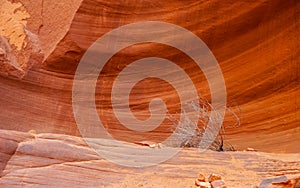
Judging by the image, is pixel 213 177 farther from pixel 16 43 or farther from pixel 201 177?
pixel 16 43

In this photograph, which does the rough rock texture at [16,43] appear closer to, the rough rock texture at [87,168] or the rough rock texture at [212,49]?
the rough rock texture at [212,49]

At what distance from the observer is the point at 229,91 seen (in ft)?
16.0

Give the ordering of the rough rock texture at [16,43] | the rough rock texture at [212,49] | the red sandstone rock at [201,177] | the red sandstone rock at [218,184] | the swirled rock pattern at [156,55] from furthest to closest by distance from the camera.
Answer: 1. the rough rock texture at [212,49]
2. the swirled rock pattern at [156,55]
3. the rough rock texture at [16,43]
4. the red sandstone rock at [201,177]
5. the red sandstone rock at [218,184]

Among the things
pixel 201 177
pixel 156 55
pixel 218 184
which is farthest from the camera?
pixel 156 55

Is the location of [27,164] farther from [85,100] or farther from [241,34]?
[241,34]

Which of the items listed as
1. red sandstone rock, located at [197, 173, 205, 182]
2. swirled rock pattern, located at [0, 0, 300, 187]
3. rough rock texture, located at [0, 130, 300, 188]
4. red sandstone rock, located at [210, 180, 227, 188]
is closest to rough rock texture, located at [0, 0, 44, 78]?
swirled rock pattern, located at [0, 0, 300, 187]

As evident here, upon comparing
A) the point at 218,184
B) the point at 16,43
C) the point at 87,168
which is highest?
the point at 16,43

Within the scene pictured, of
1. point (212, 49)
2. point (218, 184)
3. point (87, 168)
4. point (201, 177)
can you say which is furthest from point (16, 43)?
point (218, 184)

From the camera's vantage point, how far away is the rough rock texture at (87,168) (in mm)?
2279

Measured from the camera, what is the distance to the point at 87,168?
2.40 meters

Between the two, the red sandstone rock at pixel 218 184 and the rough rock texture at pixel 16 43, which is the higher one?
the rough rock texture at pixel 16 43

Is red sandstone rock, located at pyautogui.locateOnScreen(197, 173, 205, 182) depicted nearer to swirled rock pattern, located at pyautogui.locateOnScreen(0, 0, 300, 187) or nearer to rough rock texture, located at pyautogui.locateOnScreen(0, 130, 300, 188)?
rough rock texture, located at pyautogui.locateOnScreen(0, 130, 300, 188)

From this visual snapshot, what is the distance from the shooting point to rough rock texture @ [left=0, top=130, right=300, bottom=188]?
228 centimetres

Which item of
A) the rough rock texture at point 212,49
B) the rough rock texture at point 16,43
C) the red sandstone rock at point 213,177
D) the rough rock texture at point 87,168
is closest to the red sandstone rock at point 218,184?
the red sandstone rock at point 213,177
